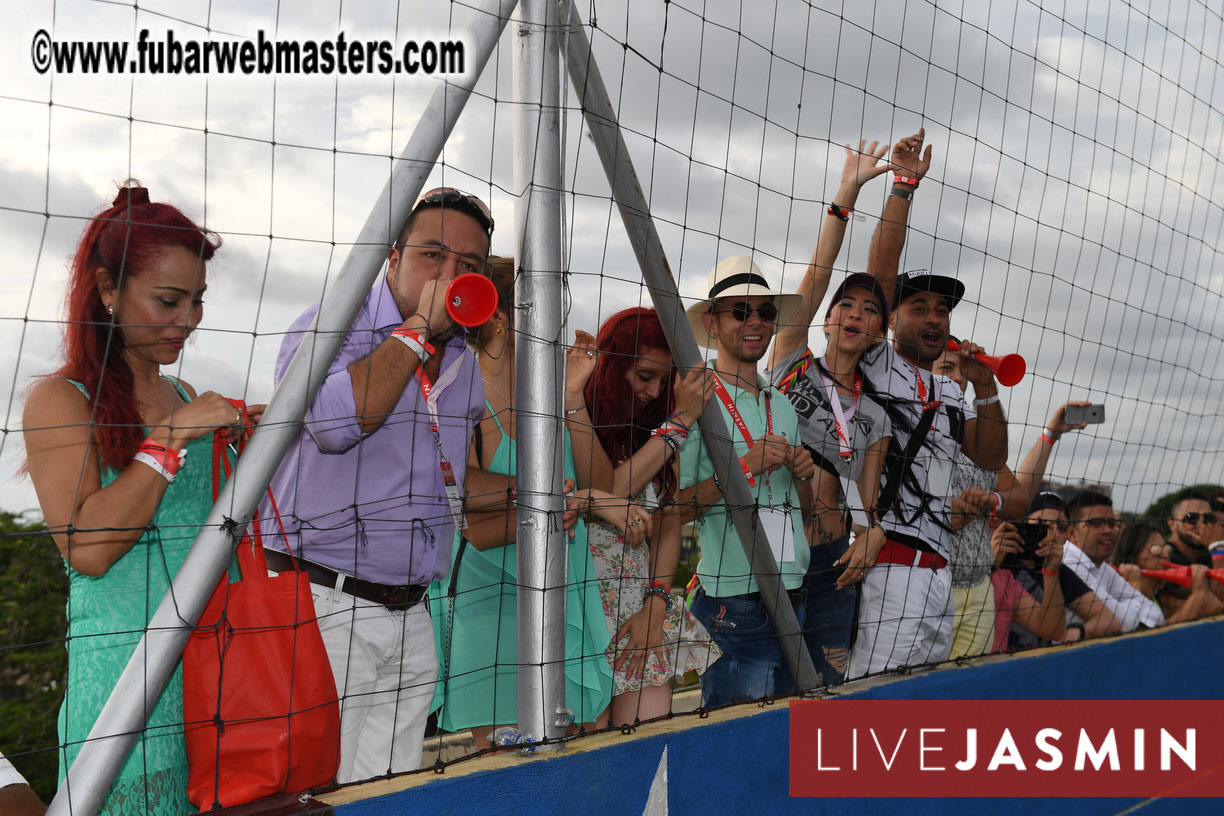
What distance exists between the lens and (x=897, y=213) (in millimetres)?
3271

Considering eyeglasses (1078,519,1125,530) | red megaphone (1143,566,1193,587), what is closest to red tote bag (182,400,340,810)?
eyeglasses (1078,519,1125,530)

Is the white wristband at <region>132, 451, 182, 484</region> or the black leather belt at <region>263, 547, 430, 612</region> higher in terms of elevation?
the white wristband at <region>132, 451, 182, 484</region>

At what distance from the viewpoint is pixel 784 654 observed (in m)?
2.68

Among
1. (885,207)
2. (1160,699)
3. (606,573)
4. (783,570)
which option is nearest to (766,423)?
(783,570)

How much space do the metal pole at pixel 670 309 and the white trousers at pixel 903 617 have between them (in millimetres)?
457

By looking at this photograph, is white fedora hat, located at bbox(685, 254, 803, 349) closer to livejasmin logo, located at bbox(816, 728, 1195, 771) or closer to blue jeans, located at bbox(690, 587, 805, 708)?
blue jeans, located at bbox(690, 587, 805, 708)

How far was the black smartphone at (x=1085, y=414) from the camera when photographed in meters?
3.94

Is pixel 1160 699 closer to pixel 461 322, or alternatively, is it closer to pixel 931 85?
pixel 931 85

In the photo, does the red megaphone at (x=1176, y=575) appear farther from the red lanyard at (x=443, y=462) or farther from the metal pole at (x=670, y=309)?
the red lanyard at (x=443, y=462)

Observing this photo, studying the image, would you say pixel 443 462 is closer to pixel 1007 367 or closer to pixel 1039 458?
pixel 1007 367

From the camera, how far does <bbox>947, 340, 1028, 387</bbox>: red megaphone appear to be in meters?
3.50

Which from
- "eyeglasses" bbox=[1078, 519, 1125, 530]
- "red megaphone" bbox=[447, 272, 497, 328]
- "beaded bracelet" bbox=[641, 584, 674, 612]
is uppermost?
"red megaphone" bbox=[447, 272, 497, 328]

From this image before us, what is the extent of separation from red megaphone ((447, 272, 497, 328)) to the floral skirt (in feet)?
2.90

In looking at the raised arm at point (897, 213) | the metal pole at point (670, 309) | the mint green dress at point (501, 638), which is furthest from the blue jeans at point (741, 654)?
the raised arm at point (897, 213)
